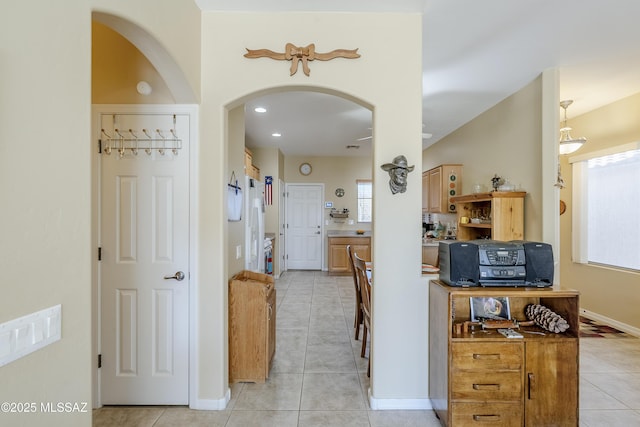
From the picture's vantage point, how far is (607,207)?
3783 mm

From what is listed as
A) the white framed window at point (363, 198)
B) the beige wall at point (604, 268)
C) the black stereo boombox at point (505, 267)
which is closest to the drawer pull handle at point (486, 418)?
the black stereo boombox at point (505, 267)

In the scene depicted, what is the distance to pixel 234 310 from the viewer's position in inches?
95.0

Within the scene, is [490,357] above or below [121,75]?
below

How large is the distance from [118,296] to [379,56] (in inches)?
102

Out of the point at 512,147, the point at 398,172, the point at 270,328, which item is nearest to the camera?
the point at 398,172

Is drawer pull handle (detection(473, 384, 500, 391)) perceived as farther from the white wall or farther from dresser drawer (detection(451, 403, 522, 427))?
the white wall

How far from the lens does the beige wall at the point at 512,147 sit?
321 cm

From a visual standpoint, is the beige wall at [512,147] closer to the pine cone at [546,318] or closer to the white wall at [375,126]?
the pine cone at [546,318]

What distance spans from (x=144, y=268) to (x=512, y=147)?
4.12 m

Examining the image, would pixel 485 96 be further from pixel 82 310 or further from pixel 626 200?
pixel 82 310

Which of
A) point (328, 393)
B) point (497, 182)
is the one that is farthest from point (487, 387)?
point (497, 182)

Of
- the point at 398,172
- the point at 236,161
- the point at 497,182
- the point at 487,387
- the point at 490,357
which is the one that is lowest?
the point at 487,387

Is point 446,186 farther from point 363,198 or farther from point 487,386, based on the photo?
point 487,386

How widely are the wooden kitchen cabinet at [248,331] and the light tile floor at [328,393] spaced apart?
119mm
